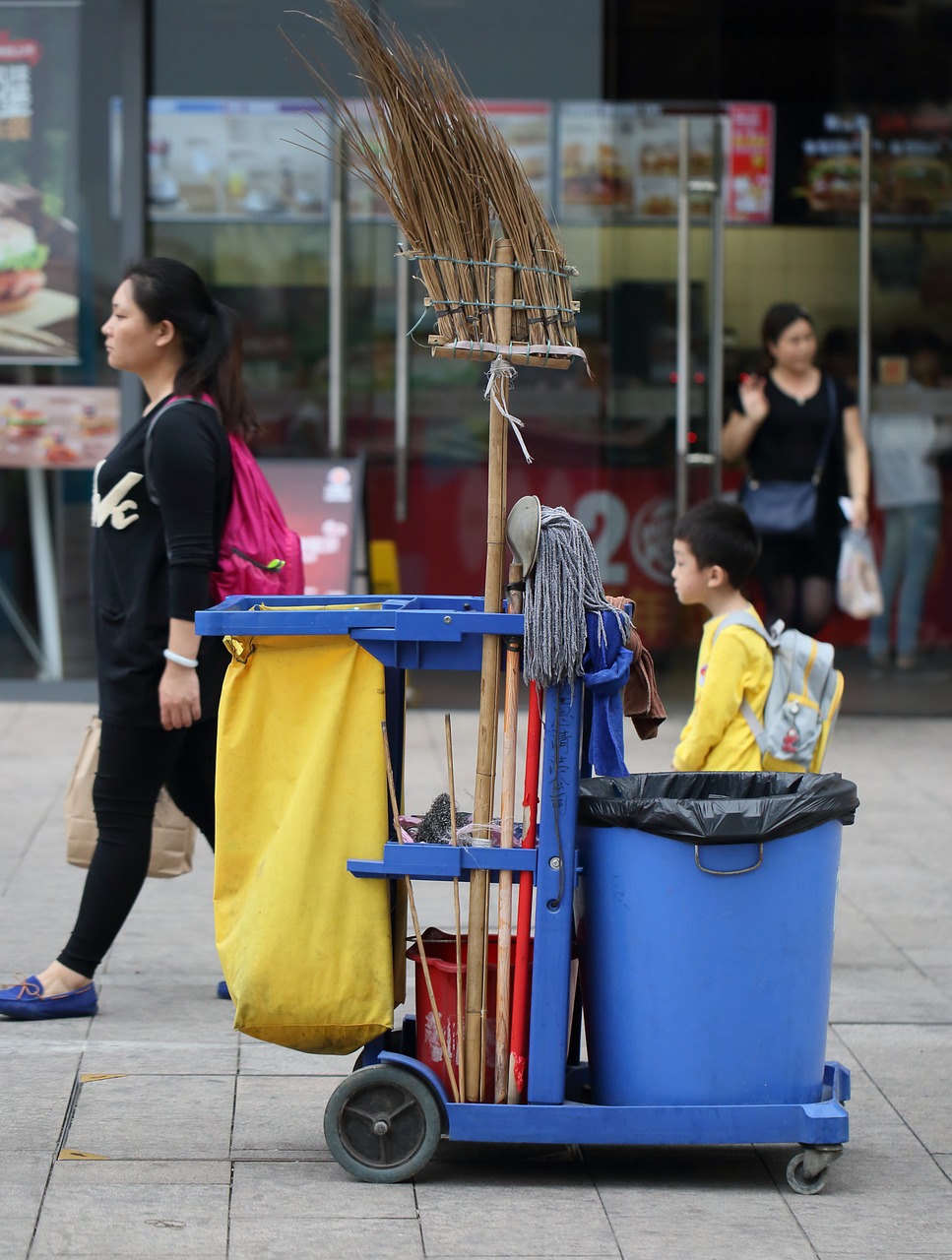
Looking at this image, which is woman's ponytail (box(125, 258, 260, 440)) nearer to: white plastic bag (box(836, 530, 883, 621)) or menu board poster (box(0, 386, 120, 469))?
white plastic bag (box(836, 530, 883, 621))

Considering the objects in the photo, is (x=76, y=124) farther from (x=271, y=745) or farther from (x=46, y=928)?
(x=271, y=745)

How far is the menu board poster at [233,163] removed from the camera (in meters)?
9.16

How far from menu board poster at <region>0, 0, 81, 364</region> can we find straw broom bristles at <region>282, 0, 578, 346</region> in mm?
5437

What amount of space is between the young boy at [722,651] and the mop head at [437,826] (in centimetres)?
101

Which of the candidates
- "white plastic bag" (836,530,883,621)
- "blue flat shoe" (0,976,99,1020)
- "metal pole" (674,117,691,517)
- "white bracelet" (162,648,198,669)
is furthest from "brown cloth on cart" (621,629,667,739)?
"metal pole" (674,117,691,517)

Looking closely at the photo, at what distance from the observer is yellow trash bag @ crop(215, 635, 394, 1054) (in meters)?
3.36

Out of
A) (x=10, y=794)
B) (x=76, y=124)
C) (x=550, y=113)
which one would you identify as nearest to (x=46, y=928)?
(x=10, y=794)

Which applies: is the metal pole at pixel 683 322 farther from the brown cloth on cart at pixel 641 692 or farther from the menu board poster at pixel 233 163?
the brown cloth on cart at pixel 641 692

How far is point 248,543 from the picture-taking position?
444 cm

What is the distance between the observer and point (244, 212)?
365 inches

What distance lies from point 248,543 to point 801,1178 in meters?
2.00

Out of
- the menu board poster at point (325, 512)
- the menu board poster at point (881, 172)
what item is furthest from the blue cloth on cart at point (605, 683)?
the menu board poster at point (881, 172)

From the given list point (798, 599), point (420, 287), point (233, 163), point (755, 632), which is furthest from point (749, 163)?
point (755, 632)

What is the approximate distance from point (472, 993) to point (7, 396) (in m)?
5.93
